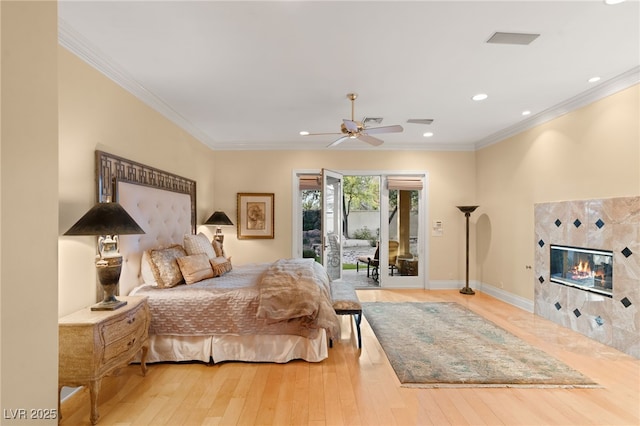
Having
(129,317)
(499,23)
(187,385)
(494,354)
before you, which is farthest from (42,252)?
(494,354)

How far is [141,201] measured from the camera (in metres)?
3.18

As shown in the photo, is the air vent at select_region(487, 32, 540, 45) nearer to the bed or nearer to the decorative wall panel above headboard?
the bed

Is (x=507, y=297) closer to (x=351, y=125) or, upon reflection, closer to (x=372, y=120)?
(x=372, y=120)

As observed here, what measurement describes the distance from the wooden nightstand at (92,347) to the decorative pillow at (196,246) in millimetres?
1401

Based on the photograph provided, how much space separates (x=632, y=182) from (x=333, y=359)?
343 cm

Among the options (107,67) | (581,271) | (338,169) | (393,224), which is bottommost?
(581,271)

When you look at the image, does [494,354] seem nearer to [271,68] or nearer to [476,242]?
[476,242]

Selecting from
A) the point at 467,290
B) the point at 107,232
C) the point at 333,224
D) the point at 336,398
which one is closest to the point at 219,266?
the point at 107,232

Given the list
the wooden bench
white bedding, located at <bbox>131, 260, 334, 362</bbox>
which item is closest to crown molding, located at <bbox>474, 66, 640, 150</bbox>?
the wooden bench

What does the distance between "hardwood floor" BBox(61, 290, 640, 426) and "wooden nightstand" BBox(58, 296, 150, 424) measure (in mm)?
319

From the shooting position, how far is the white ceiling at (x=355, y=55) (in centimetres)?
209

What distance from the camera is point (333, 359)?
2.91 metres

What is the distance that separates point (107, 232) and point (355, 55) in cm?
242

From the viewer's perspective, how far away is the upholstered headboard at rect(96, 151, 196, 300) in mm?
2748
